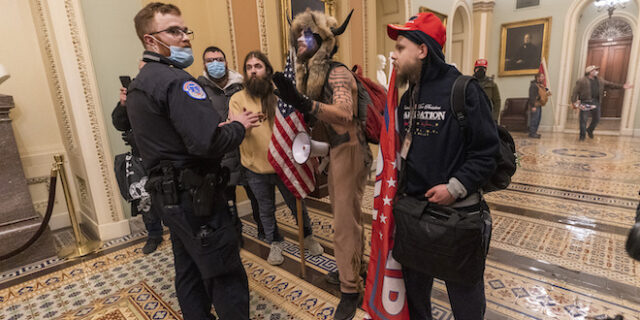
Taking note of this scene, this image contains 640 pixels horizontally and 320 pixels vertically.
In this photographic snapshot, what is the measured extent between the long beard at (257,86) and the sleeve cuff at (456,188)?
1.90 m

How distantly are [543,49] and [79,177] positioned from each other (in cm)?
1158

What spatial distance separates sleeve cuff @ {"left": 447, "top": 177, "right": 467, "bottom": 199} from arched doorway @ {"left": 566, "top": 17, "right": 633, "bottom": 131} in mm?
13027

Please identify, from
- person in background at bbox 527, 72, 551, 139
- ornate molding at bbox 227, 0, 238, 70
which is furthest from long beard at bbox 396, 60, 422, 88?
person in background at bbox 527, 72, 551, 139

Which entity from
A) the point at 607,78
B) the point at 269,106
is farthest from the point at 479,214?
the point at 607,78

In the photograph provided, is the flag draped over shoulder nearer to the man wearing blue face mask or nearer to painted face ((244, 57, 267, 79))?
painted face ((244, 57, 267, 79))

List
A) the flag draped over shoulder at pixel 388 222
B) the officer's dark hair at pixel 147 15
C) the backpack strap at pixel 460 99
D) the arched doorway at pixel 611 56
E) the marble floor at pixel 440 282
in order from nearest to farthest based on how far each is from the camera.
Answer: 1. the backpack strap at pixel 460 99
2. the officer's dark hair at pixel 147 15
3. the flag draped over shoulder at pixel 388 222
4. the marble floor at pixel 440 282
5. the arched doorway at pixel 611 56

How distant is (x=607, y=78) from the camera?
40.1ft

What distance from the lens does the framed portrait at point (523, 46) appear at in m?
9.53

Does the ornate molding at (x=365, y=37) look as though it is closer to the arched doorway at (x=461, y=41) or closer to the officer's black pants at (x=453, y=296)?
the officer's black pants at (x=453, y=296)

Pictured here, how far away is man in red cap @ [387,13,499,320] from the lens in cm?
127

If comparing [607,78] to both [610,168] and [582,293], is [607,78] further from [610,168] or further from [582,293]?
[582,293]

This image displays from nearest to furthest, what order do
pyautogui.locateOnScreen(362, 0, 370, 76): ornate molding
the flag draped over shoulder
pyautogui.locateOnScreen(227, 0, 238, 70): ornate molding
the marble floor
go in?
1. the flag draped over shoulder
2. the marble floor
3. pyautogui.locateOnScreen(227, 0, 238, 70): ornate molding
4. pyautogui.locateOnScreen(362, 0, 370, 76): ornate molding

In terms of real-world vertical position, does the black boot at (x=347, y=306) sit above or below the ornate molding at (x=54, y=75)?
below

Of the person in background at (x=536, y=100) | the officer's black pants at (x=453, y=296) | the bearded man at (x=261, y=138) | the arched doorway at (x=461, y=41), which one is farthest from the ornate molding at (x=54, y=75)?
the person in background at (x=536, y=100)
